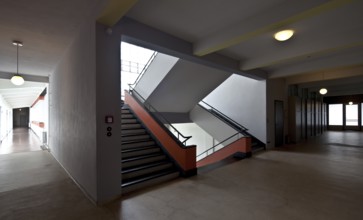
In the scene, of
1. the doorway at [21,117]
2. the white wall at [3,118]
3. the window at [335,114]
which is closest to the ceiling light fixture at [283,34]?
the white wall at [3,118]

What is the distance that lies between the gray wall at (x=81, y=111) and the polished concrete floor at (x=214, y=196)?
38 centimetres

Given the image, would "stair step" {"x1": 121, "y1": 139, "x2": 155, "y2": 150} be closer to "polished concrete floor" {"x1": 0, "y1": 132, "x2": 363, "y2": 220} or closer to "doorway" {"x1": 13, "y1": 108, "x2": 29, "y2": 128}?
"polished concrete floor" {"x1": 0, "y1": 132, "x2": 363, "y2": 220}

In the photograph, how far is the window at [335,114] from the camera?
15068 mm

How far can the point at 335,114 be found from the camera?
15.4 meters

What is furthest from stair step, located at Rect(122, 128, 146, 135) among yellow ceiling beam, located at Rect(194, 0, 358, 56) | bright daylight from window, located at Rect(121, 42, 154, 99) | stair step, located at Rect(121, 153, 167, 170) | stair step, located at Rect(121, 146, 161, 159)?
bright daylight from window, located at Rect(121, 42, 154, 99)

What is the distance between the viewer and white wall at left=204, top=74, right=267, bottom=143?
719 centimetres

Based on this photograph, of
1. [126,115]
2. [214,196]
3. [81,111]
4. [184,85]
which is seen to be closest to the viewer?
[214,196]

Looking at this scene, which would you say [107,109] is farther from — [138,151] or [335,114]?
[335,114]

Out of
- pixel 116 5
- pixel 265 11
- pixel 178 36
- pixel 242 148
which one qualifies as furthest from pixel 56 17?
pixel 242 148

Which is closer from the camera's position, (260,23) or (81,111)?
(260,23)

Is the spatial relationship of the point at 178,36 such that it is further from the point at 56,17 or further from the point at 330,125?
the point at 330,125

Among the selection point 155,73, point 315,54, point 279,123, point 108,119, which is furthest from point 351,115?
point 108,119

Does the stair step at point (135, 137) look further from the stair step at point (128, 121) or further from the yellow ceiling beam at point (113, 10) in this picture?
the yellow ceiling beam at point (113, 10)

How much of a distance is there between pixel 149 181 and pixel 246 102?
18.4ft
